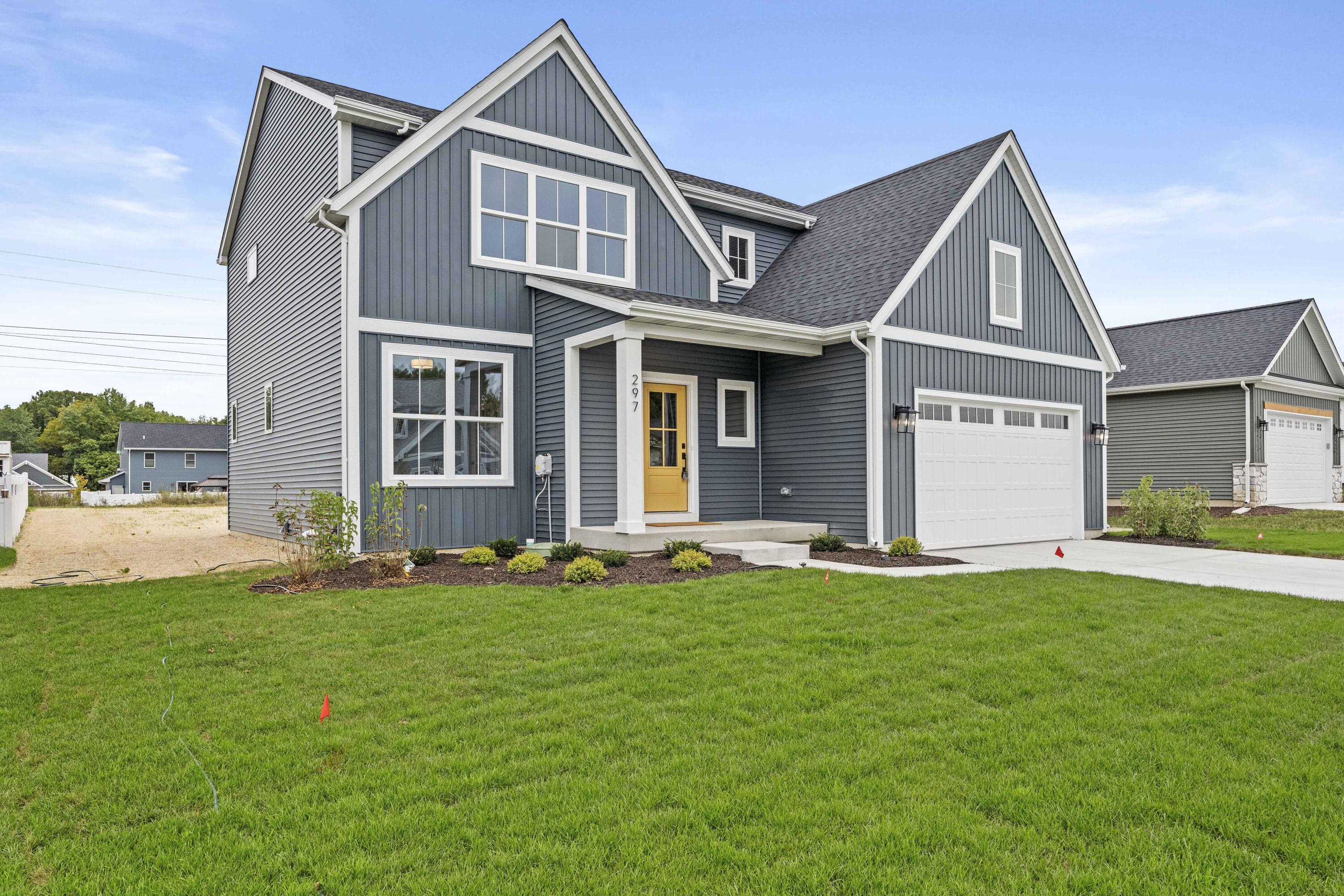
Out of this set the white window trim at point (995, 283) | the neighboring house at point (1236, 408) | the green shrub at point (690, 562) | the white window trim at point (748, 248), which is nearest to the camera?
the green shrub at point (690, 562)

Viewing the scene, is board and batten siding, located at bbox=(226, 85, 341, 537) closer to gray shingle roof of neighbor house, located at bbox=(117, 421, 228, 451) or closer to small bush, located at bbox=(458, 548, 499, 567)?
small bush, located at bbox=(458, 548, 499, 567)

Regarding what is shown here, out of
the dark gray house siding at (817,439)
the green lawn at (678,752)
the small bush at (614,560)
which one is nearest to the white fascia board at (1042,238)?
the dark gray house siding at (817,439)

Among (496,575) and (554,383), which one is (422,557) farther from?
(554,383)

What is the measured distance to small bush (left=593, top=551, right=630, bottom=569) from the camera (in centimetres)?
916

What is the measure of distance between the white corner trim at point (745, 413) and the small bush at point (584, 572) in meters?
4.91

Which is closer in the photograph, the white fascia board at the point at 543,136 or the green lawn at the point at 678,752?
the green lawn at the point at 678,752

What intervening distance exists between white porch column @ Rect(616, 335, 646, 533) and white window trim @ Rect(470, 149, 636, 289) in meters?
2.69

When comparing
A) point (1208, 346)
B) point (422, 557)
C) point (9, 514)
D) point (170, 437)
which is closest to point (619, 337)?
point (422, 557)

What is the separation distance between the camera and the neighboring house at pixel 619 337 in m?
10.9

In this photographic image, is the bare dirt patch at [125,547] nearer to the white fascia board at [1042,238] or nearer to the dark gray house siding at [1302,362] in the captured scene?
the white fascia board at [1042,238]

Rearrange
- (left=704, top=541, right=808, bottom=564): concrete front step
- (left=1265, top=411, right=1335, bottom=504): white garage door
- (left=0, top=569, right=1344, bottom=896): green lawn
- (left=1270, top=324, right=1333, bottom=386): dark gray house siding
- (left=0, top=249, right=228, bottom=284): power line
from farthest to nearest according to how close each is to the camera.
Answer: (left=0, top=249, right=228, bottom=284): power line, (left=1270, top=324, right=1333, bottom=386): dark gray house siding, (left=1265, top=411, right=1335, bottom=504): white garage door, (left=704, top=541, right=808, bottom=564): concrete front step, (left=0, top=569, right=1344, bottom=896): green lawn

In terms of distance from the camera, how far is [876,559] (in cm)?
1014

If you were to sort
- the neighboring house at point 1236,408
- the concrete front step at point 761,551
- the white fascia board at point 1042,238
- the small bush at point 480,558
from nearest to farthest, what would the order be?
1. the small bush at point 480,558
2. the concrete front step at point 761,551
3. the white fascia board at point 1042,238
4. the neighboring house at point 1236,408

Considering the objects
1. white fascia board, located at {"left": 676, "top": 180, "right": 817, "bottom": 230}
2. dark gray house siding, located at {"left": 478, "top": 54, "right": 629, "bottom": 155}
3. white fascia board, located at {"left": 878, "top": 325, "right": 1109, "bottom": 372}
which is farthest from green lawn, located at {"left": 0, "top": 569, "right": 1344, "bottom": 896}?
white fascia board, located at {"left": 676, "top": 180, "right": 817, "bottom": 230}
